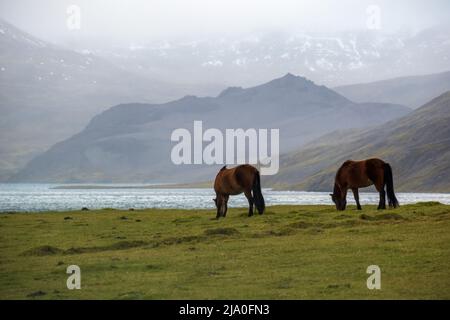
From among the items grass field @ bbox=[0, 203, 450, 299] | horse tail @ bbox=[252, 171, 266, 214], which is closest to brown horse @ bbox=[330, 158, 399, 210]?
grass field @ bbox=[0, 203, 450, 299]

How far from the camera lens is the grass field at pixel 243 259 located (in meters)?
22.4

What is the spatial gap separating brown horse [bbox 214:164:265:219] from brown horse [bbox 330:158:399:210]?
18.5 feet

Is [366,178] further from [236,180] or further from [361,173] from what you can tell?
[236,180]

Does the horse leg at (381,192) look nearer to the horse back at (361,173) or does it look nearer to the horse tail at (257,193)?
the horse back at (361,173)

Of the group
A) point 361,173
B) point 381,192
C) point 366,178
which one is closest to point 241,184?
point 361,173

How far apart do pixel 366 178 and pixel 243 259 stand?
2092 cm

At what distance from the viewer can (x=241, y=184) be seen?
46219 millimetres

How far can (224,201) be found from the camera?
48188 millimetres

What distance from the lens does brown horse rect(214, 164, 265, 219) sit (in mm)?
45969

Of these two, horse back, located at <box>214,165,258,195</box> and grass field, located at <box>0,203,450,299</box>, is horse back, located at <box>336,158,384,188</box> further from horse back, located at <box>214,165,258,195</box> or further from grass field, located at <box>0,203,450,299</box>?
horse back, located at <box>214,165,258,195</box>

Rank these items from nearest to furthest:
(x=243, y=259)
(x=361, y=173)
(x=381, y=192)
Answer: (x=243, y=259) → (x=381, y=192) → (x=361, y=173)
